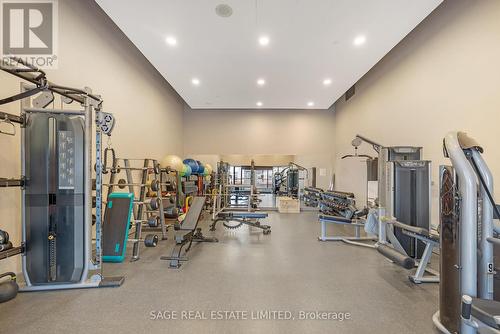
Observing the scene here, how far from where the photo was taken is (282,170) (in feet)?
28.8

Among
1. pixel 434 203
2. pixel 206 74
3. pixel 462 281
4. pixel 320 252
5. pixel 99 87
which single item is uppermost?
pixel 206 74

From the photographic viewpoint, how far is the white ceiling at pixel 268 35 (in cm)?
318

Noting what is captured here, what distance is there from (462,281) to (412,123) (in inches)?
141

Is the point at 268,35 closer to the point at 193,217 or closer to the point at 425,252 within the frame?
the point at 193,217

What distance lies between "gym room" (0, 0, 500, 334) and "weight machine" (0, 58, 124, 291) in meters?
0.02

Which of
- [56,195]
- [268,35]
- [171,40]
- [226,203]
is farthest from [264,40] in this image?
[226,203]

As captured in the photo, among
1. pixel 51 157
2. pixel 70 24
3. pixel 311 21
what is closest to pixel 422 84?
pixel 311 21

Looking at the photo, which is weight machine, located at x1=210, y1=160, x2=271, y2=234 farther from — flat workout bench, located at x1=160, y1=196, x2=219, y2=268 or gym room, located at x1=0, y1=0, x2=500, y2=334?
flat workout bench, located at x1=160, y1=196, x2=219, y2=268

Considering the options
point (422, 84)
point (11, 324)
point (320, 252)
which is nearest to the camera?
point (11, 324)

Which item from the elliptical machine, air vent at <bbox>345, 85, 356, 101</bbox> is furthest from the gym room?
air vent at <bbox>345, 85, 356, 101</bbox>

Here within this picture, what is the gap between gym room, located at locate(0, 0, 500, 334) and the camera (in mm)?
1945

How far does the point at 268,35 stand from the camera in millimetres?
3812

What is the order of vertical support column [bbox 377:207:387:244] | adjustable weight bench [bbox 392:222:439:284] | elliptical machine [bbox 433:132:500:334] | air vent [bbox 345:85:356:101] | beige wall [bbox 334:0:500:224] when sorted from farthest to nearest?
air vent [bbox 345:85:356:101]
vertical support column [bbox 377:207:387:244]
beige wall [bbox 334:0:500:224]
adjustable weight bench [bbox 392:222:439:284]
elliptical machine [bbox 433:132:500:334]

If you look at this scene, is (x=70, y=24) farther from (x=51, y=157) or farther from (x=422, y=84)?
(x=422, y=84)
